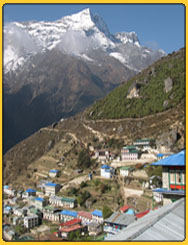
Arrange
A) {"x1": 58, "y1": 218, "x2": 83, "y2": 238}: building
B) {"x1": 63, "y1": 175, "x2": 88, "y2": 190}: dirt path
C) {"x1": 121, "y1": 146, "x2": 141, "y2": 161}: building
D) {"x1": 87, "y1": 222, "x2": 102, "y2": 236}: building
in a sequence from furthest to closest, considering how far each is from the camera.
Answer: {"x1": 63, "y1": 175, "x2": 88, "y2": 190}: dirt path < {"x1": 121, "y1": 146, "x2": 141, "y2": 161}: building < {"x1": 58, "y1": 218, "x2": 83, "y2": 238}: building < {"x1": 87, "y1": 222, "x2": 102, "y2": 236}: building

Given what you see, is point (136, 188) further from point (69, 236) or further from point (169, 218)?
point (169, 218)

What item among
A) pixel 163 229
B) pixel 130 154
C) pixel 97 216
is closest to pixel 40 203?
pixel 97 216

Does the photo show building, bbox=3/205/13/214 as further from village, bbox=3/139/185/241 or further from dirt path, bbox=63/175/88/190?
dirt path, bbox=63/175/88/190

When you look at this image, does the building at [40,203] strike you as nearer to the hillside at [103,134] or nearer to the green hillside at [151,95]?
the hillside at [103,134]

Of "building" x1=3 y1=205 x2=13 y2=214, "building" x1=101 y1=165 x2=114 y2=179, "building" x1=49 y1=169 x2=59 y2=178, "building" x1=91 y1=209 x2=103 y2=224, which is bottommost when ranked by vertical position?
"building" x1=3 y1=205 x2=13 y2=214

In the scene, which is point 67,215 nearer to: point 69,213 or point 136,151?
point 69,213

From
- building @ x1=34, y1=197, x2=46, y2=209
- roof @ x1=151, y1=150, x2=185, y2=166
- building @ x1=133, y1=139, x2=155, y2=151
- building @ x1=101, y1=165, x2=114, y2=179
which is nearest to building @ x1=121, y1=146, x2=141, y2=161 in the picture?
building @ x1=133, y1=139, x2=155, y2=151

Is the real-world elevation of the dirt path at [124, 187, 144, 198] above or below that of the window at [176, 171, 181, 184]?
below

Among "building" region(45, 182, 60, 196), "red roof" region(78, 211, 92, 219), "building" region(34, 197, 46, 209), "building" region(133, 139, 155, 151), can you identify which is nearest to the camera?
"red roof" region(78, 211, 92, 219)

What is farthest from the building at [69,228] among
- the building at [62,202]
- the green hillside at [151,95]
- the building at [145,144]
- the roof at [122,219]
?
the green hillside at [151,95]
